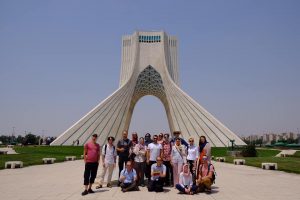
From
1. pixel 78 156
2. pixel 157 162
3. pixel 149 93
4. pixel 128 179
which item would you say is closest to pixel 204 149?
pixel 157 162

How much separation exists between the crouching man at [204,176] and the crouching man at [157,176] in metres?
0.69

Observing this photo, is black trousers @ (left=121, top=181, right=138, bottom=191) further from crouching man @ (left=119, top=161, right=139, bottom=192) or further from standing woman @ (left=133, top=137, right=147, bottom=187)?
standing woman @ (left=133, top=137, right=147, bottom=187)

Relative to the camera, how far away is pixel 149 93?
3881cm

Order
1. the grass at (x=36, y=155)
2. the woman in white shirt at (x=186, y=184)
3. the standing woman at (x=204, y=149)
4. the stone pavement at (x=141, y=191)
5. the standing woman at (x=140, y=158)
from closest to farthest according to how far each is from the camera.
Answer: the stone pavement at (x=141, y=191) < the woman in white shirt at (x=186, y=184) < the standing woman at (x=204, y=149) < the standing woman at (x=140, y=158) < the grass at (x=36, y=155)

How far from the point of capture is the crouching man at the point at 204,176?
575cm

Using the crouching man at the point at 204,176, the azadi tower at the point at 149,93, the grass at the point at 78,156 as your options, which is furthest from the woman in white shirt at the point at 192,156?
the azadi tower at the point at 149,93

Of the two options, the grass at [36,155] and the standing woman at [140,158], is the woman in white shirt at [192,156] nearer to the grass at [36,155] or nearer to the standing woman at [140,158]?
the standing woman at [140,158]

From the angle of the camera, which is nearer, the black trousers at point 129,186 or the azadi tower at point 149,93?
the black trousers at point 129,186

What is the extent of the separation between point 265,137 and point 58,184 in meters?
110

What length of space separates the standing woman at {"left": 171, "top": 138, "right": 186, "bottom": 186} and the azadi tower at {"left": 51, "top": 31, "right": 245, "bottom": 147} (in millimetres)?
18466

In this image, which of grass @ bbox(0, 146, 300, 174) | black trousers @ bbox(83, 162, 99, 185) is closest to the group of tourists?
black trousers @ bbox(83, 162, 99, 185)

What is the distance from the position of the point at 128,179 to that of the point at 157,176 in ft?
1.86

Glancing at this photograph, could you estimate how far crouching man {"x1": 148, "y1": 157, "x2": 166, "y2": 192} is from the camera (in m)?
5.84

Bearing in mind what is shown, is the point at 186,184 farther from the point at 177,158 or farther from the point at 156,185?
the point at 177,158
